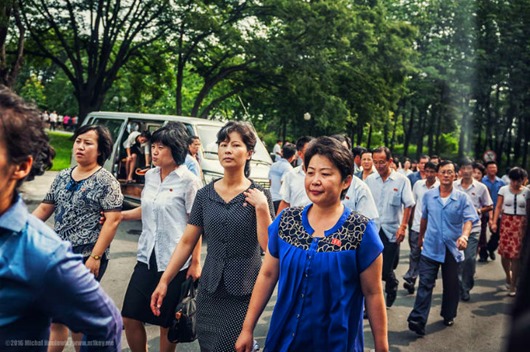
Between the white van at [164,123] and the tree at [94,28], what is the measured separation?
11447mm

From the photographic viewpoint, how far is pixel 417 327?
539 centimetres

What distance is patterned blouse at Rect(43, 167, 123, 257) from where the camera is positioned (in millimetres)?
3672

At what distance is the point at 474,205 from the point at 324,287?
592 cm

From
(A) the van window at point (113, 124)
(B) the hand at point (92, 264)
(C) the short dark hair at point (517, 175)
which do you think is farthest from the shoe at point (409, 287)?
(A) the van window at point (113, 124)

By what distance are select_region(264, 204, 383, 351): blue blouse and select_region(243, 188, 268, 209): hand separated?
0.68m

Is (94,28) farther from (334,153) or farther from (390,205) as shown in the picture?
(334,153)

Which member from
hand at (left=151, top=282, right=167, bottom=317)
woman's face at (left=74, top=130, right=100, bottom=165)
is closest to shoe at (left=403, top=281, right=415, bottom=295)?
hand at (left=151, top=282, right=167, bottom=317)

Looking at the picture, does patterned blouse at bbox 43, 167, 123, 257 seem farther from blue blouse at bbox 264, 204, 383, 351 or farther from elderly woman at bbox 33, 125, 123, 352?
blue blouse at bbox 264, 204, 383, 351

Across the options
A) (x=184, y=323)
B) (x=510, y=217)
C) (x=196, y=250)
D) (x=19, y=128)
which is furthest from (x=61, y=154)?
(x=19, y=128)

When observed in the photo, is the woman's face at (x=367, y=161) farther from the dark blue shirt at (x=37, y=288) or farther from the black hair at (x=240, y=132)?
the dark blue shirt at (x=37, y=288)

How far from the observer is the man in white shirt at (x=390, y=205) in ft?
20.9

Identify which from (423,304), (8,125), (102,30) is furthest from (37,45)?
(8,125)

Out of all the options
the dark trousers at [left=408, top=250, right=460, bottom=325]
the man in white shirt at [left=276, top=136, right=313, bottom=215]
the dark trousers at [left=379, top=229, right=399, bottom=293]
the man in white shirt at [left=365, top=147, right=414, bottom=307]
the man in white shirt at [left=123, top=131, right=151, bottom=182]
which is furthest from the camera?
the man in white shirt at [left=123, top=131, right=151, bottom=182]

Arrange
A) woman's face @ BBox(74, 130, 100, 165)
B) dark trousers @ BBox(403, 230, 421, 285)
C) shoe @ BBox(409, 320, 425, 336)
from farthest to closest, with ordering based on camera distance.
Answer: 1. dark trousers @ BBox(403, 230, 421, 285)
2. shoe @ BBox(409, 320, 425, 336)
3. woman's face @ BBox(74, 130, 100, 165)
